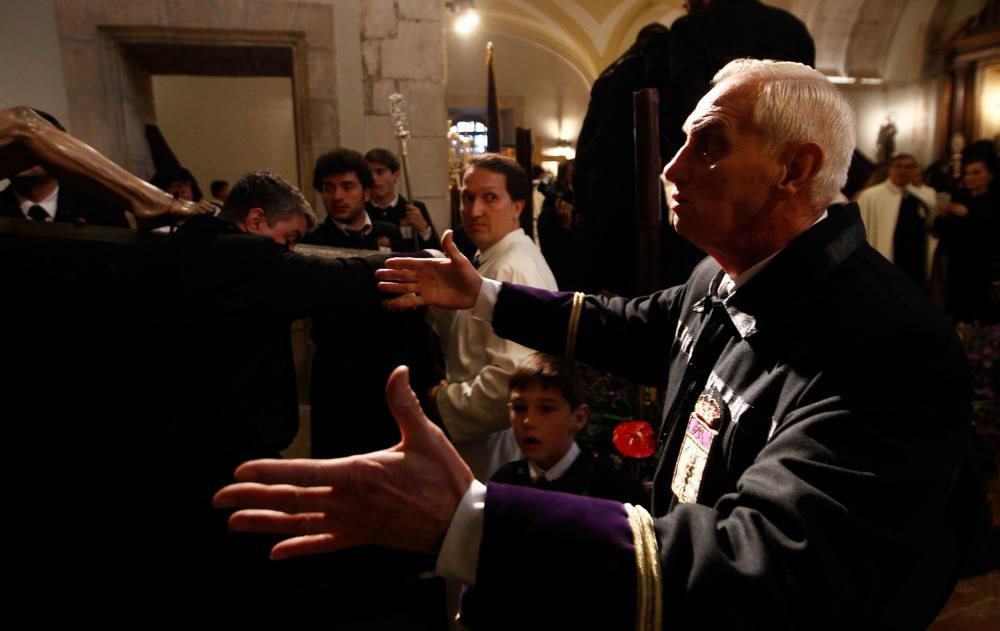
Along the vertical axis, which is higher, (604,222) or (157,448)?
(604,222)

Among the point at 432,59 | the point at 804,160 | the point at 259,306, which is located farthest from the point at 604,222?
the point at 432,59

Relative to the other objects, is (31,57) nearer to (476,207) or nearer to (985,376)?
(476,207)

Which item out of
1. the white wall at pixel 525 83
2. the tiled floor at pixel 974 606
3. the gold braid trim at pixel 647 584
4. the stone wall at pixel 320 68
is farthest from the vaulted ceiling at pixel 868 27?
the gold braid trim at pixel 647 584

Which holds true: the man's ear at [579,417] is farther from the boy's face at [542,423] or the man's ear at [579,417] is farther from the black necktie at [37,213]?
the black necktie at [37,213]

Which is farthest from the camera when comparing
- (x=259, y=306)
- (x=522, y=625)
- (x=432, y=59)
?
(x=432, y=59)

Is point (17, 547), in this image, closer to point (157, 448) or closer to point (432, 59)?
point (157, 448)

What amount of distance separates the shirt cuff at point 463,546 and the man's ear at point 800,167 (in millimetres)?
786

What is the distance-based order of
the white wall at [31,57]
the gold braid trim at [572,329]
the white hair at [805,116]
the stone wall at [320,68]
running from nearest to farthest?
the white hair at [805,116] < the gold braid trim at [572,329] < the white wall at [31,57] < the stone wall at [320,68]

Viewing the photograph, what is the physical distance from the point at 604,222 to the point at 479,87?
12924 millimetres

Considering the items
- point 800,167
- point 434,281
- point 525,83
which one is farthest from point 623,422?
point 525,83

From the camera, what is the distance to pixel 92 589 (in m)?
1.60

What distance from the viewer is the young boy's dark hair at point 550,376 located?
2180 mm

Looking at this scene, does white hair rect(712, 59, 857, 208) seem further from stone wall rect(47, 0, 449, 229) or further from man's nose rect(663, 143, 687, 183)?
stone wall rect(47, 0, 449, 229)

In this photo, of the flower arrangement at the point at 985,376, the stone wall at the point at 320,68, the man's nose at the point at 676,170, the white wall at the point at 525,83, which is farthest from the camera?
the white wall at the point at 525,83
